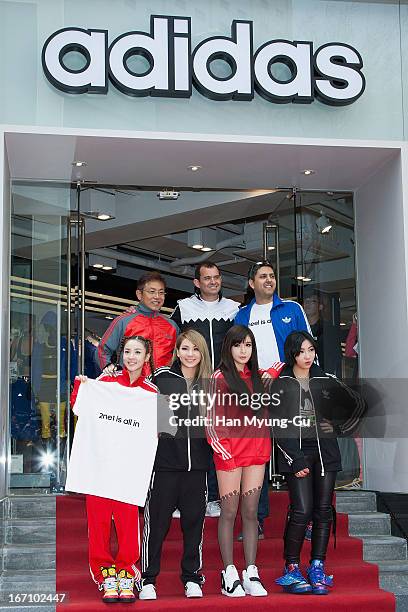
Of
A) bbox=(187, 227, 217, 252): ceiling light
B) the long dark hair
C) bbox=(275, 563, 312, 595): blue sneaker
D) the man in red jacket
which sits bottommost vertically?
bbox=(275, 563, 312, 595): blue sneaker

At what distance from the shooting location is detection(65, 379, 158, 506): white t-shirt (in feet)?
16.6

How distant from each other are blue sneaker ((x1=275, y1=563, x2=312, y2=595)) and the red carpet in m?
0.06

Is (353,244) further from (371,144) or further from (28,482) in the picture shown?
(28,482)

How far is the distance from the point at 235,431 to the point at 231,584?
0.86 metres

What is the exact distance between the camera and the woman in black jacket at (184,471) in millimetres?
5016

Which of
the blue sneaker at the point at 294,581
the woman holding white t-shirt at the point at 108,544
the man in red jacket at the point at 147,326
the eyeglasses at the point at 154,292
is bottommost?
the blue sneaker at the point at 294,581

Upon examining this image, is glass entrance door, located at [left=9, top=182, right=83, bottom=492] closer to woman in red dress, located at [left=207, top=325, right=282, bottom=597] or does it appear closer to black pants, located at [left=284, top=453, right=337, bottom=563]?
woman in red dress, located at [left=207, top=325, right=282, bottom=597]

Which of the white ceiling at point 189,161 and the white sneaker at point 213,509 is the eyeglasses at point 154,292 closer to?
the white ceiling at point 189,161

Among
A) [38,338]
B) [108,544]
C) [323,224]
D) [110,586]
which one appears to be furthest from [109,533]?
[323,224]

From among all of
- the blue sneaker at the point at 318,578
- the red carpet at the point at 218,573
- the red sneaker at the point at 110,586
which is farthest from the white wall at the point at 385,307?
the red sneaker at the point at 110,586

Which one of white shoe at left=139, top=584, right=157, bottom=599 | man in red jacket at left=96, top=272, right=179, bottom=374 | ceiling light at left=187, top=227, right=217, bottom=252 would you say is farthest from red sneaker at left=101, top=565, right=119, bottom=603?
ceiling light at left=187, top=227, right=217, bottom=252

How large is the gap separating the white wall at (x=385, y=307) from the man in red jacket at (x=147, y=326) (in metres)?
1.59

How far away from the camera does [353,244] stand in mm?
7203

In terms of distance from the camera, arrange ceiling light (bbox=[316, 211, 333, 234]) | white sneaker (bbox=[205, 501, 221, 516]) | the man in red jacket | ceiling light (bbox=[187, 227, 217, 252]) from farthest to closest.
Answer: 1. ceiling light (bbox=[187, 227, 217, 252])
2. ceiling light (bbox=[316, 211, 333, 234])
3. the man in red jacket
4. white sneaker (bbox=[205, 501, 221, 516])
